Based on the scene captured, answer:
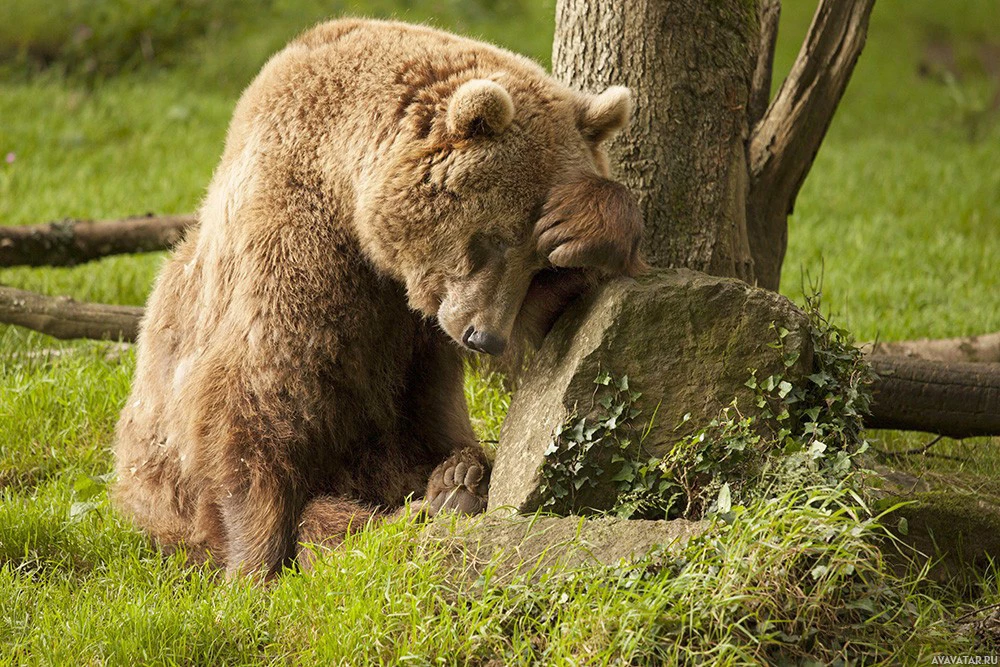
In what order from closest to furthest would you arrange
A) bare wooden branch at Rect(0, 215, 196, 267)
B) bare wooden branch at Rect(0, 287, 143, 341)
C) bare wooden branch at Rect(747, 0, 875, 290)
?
bare wooden branch at Rect(747, 0, 875, 290) → bare wooden branch at Rect(0, 287, 143, 341) → bare wooden branch at Rect(0, 215, 196, 267)

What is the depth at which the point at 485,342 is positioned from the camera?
150 inches

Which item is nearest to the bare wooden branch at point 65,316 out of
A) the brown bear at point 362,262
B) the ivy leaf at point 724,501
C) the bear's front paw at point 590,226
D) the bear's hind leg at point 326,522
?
the brown bear at point 362,262

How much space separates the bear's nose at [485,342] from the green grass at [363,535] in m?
0.64

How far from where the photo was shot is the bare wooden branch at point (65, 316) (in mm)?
6328

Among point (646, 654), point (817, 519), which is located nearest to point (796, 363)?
point (817, 519)

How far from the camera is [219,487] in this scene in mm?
4242

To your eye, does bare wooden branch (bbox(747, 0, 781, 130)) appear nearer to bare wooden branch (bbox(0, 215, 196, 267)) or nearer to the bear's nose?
the bear's nose

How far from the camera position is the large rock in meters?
3.79

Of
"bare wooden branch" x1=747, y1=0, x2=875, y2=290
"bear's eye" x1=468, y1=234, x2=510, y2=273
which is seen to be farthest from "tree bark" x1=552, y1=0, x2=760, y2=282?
"bear's eye" x1=468, y1=234, x2=510, y2=273

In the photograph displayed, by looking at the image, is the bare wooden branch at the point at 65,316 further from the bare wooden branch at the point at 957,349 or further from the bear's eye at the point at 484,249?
the bare wooden branch at the point at 957,349

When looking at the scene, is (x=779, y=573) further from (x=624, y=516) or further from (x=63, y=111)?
(x=63, y=111)

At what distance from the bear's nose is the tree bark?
120 centimetres

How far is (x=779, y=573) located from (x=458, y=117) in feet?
5.78

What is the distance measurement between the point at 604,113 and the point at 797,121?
1715 mm
